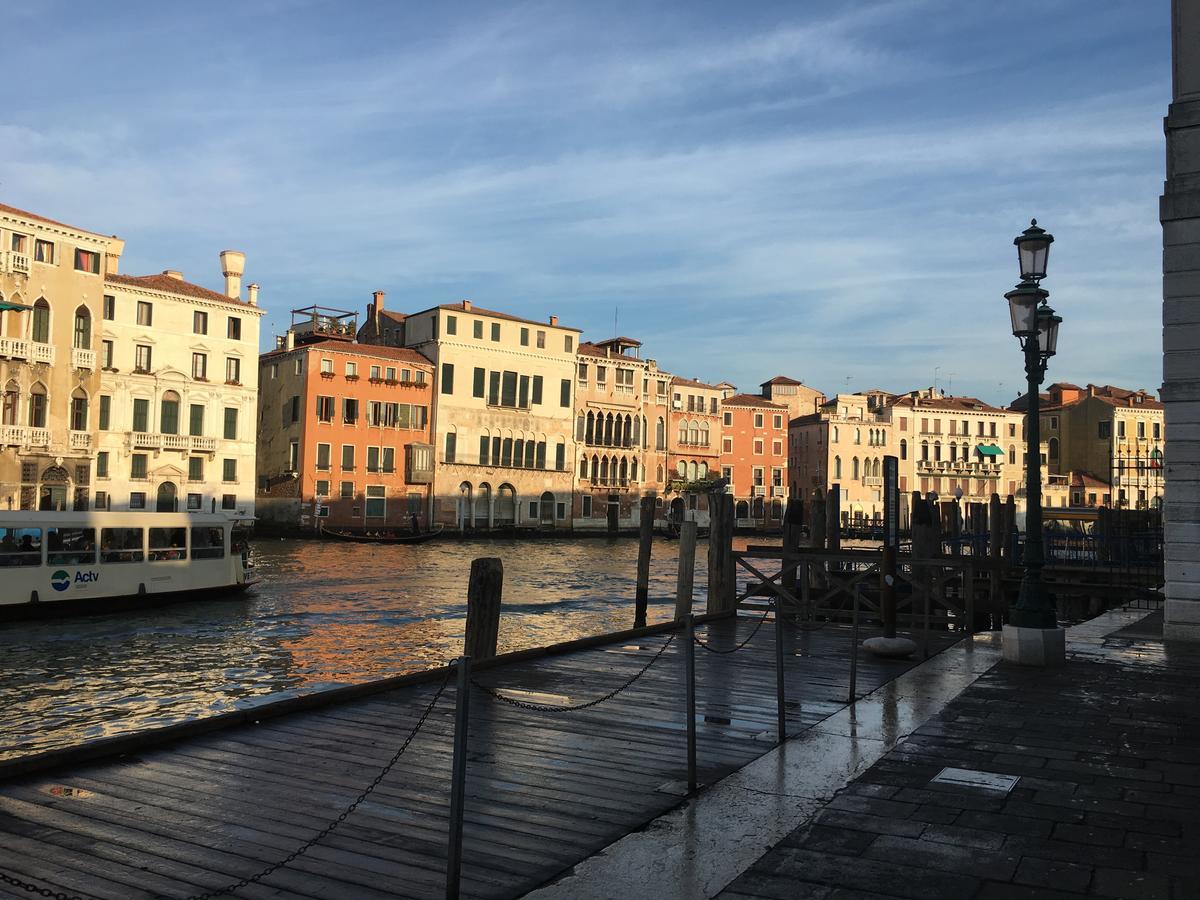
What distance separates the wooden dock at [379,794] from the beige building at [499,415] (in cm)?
5377

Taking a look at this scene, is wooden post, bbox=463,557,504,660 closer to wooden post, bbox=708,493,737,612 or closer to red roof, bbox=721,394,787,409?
wooden post, bbox=708,493,737,612

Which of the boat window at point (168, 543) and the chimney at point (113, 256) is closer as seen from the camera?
the boat window at point (168, 543)

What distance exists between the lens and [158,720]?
41.4 ft

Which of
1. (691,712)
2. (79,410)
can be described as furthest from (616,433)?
(691,712)

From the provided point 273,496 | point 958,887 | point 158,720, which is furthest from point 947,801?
point 273,496

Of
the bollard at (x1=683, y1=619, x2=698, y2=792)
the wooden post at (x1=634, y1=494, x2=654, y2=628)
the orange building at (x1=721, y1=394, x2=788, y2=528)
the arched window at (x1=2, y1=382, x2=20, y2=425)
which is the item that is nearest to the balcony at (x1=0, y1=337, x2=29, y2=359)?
the arched window at (x1=2, y1=382, x2=20, y2=425)

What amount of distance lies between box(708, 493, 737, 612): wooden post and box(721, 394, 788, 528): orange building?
61.1 m

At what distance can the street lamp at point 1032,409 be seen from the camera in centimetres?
1100

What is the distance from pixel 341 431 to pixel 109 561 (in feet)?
114

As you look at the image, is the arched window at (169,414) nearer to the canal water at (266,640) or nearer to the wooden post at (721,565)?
the canal water at (266,640)

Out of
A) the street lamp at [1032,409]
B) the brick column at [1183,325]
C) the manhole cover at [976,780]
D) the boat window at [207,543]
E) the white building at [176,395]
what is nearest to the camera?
the manhole cover at [976,780]

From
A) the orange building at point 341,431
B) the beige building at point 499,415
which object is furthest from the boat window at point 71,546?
the beige building at point 499,415

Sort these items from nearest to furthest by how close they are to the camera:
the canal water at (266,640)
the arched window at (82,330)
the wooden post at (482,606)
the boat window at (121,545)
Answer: the wooden post at (482,606) < the canal water at (266,640) < the boat window at (121,545) < the arched window at (82,330)

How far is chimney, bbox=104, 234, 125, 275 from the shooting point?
46.7 metres
